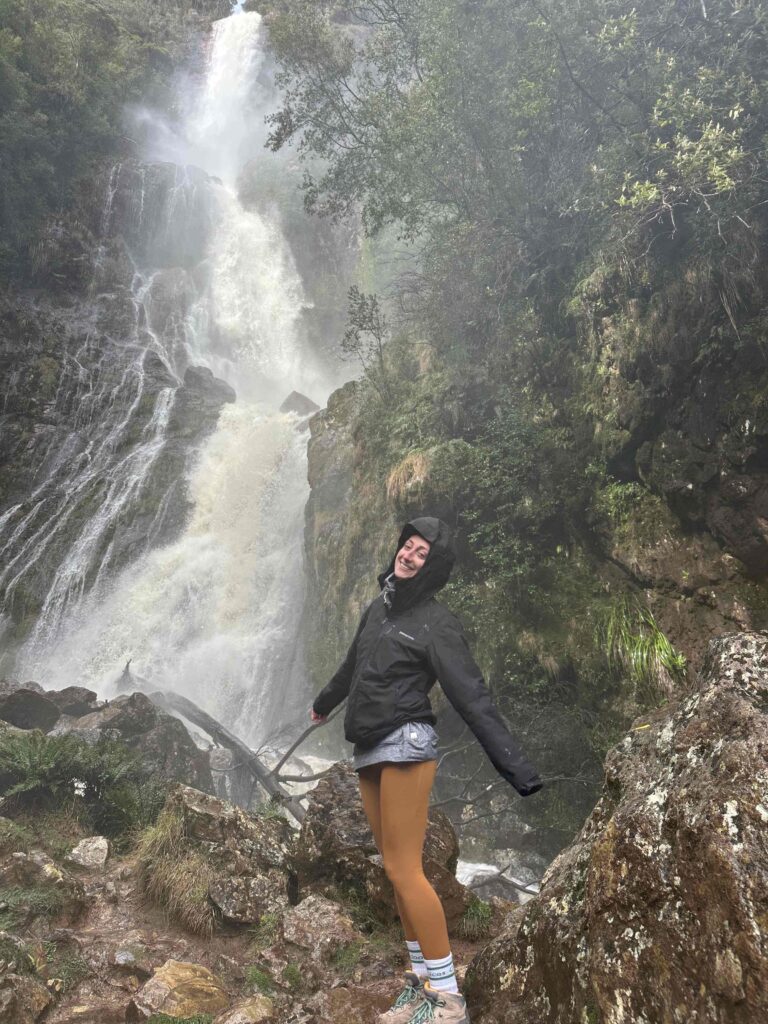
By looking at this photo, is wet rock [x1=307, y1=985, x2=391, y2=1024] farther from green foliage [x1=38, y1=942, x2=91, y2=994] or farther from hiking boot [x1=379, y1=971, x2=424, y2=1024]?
green foliage [x1=38, y1=942, x2=91, y2=994]

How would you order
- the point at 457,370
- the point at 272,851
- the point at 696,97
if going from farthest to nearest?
the point at 457,370 → the point at 696,97 → the point at 272,851

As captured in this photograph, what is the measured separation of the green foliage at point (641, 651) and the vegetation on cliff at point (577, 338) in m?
0.03

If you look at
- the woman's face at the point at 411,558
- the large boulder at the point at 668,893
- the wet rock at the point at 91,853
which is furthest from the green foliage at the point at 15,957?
the woman's face at the point at 411,558

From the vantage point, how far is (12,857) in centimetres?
404

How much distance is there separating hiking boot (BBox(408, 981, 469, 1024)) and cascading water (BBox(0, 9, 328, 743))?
10452 millimetres

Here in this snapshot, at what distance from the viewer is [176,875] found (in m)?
4.10

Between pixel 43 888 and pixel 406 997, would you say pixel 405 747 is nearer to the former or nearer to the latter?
pixel 406 997

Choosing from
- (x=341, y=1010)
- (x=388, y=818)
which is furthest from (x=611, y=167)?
(x=341, y=1010)

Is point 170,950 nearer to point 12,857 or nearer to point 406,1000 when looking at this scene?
point 12,857

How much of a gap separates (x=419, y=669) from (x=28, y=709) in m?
8.68

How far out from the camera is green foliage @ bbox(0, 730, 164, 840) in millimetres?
5250

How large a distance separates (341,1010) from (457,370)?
1015 centimetres

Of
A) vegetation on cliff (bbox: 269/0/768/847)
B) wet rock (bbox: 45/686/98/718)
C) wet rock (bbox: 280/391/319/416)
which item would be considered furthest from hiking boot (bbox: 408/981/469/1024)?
wet rock (bbox: 280/391/319/416)

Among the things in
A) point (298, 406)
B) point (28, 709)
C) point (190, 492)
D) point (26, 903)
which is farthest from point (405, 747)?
point (298, 406)
